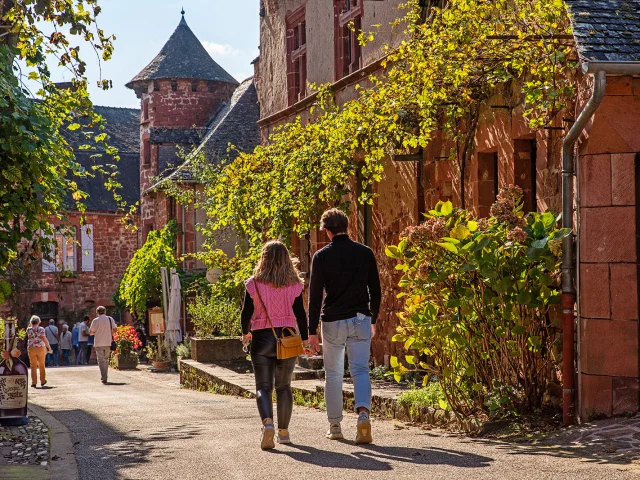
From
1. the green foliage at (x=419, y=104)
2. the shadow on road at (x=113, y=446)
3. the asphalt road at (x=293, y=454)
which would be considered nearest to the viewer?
the asphalt road at (x=293, y=454)

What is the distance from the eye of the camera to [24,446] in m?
8.82

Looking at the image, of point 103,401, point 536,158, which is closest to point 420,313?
point 536,158

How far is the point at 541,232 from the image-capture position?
849 centimetres

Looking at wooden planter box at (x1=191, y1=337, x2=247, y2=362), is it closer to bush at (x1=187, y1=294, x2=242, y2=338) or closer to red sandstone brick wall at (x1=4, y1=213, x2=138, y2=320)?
bush at (x1=187, y1=294, x2=242, y2=338)

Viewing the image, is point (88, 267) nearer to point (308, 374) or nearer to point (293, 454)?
point (308, 374)

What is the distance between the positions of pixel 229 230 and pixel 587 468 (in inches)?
949

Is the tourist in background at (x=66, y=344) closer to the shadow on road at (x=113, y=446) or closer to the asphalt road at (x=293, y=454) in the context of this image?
the asphalt road at (x=293, y=454)

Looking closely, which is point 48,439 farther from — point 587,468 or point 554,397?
point 587,468

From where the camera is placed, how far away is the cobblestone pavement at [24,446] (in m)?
7.62

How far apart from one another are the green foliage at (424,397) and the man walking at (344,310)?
4.76 feet

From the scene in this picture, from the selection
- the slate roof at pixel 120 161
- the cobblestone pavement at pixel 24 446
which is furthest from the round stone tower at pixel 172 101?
the cobblestone pavement at pixel 24 446

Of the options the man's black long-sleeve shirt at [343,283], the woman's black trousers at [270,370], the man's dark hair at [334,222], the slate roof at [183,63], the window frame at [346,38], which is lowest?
the woman's black trousers at [270,370]

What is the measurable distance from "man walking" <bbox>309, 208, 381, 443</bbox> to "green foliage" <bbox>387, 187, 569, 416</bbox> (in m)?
0.63

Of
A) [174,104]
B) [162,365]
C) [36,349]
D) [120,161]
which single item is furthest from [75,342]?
[36,349]
